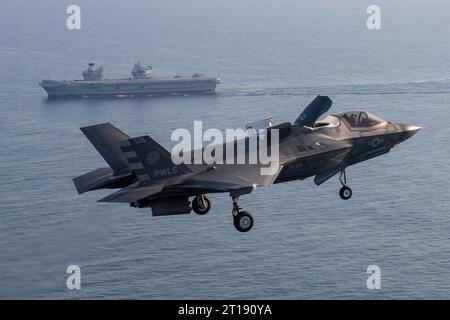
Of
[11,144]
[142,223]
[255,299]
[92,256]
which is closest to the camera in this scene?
[255,299]

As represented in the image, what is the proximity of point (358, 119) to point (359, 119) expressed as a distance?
0.34 ft

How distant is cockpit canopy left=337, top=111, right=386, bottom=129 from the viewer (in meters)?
68.9

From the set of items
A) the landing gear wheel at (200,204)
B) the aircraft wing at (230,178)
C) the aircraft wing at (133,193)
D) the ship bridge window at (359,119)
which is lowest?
the landing gear wheel at (200,204)

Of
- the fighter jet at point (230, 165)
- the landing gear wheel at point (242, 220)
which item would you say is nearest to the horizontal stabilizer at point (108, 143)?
the fighter jet at point (230, 165)

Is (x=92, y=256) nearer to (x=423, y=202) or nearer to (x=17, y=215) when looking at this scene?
(x=17, y=215)

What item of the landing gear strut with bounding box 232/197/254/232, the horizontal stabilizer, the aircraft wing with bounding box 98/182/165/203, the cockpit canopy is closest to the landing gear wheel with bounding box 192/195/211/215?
the landing gear strut with bounding box 232/197/254/232

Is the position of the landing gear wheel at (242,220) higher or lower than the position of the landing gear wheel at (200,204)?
lower

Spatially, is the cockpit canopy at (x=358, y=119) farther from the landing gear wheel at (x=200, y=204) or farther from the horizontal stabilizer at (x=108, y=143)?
the horizontal stabilizer at (x=108, y=143)

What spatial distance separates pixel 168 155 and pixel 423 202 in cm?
11497

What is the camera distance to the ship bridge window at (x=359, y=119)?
226ft

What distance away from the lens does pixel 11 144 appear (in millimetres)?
196625

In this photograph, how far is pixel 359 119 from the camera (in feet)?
227

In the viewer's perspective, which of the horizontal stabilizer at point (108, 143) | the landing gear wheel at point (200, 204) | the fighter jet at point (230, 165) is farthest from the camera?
the landing gear wheel at point (200, 204)
